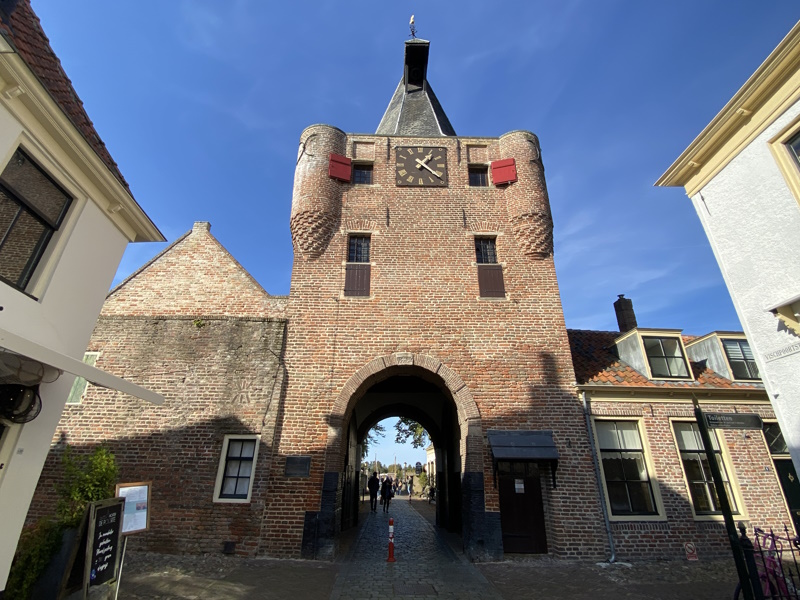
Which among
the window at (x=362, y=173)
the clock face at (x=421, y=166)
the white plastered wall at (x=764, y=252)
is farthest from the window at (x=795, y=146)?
the window at (x=362, y=173)

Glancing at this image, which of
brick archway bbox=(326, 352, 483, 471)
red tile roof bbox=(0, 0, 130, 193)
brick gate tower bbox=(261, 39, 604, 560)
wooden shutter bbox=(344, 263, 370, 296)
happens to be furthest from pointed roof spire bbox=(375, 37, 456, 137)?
red tile roof bbox=(0, 0, 130, 193)

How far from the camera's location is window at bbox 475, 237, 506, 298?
37.6 feet

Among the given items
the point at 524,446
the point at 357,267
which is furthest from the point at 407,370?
the point at 524,446

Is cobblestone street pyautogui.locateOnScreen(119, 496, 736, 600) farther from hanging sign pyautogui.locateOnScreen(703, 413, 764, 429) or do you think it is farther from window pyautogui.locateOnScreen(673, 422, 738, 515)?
hanging sign pyautogui.locateOnScreen(703, 413, 764, 429)

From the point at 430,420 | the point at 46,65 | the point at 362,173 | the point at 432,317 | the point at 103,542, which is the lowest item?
the point at 103,542

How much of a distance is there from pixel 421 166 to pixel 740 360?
35.6 feet

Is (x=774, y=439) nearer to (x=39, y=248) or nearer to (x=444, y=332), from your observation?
(x=444, y=332)

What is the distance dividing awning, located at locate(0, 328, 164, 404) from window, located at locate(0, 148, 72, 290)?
1207 millimetres

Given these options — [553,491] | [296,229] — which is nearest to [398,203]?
[296,229]

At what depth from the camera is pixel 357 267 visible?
38.2 ft

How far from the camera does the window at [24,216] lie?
5.19m

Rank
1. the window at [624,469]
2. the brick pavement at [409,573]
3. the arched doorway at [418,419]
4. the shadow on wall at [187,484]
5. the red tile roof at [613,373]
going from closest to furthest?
the brick pavement at [409,573] → the shadow on wall at [187,484] → the window at [624,469] → the red tile roof at [613,373] → the arched doorway at [418,419]

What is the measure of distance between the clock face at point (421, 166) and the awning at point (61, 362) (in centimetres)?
947

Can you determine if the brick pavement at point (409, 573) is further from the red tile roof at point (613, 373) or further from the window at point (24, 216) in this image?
the window at point (24, 216)
